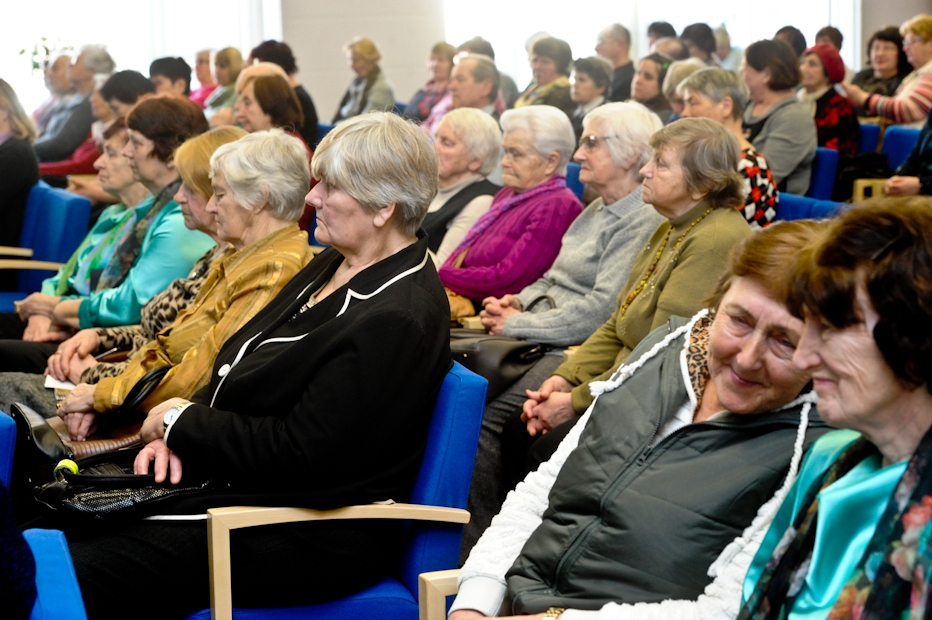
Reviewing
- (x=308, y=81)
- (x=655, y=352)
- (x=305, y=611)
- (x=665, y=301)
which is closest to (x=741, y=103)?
(x=665, y=301)

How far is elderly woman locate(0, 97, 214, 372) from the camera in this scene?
308 centimetres

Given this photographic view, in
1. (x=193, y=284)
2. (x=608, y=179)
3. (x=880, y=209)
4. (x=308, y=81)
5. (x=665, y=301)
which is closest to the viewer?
(x=880, y=209)

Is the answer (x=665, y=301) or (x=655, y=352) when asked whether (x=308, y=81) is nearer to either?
(x=665, y=301)

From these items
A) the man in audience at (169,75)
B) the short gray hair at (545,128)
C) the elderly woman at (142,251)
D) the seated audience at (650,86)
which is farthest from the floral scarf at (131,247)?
the man in audience at (169,75)

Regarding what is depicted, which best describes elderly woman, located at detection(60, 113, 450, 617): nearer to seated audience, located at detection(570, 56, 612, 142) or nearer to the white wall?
seated audience, located at detection(570, 56, 612, 142)

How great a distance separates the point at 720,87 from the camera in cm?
383

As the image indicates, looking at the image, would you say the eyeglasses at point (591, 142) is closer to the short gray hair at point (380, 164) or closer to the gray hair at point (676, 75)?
the short gray hair at point (380, 164)

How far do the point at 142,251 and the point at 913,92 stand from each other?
4167mm

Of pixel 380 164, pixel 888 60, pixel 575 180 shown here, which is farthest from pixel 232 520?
pixel 888 60

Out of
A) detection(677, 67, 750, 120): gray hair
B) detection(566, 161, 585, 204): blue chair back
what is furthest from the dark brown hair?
detection(566, 161, 585, 204): blue chair back

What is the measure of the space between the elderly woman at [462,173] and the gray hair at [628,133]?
74 cm

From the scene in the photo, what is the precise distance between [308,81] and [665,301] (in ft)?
28.4

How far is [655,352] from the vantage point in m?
1.66

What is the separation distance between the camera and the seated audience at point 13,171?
445 centimetres
